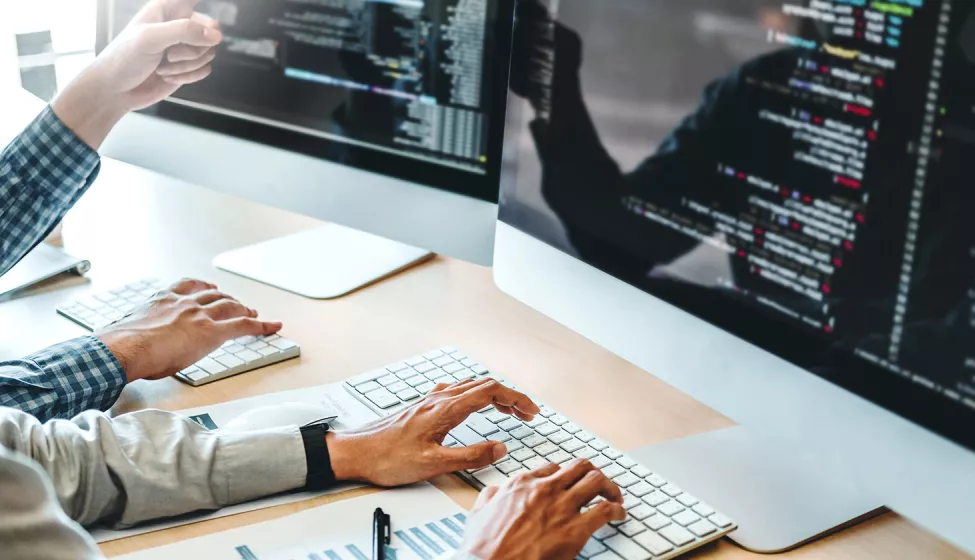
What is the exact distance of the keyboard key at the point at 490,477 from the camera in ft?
2.68

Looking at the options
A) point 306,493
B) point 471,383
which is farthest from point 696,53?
point 306,493

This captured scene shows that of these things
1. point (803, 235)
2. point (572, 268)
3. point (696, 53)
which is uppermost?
point (696, 53)

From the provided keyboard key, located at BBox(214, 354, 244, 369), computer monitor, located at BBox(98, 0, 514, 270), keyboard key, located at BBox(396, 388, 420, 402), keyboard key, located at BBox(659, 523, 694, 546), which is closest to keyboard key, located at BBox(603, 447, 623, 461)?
keyboard key, located at BBox(659, 523, 694, 546)

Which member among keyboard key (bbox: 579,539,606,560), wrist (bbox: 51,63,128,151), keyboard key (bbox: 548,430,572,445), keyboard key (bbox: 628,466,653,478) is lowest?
keyboard key (bbox: 579,539,606,560)

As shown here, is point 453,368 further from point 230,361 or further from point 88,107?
point 88,107

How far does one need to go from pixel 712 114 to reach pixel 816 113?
Result: 10 centimetres

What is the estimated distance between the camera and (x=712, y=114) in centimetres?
75

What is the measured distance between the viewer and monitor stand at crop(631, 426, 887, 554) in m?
0.78

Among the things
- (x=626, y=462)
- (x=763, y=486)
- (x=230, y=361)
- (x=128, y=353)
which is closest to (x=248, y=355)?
(x=230, y=361)

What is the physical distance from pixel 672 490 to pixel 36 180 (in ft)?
2.73

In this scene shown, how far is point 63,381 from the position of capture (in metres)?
0.94

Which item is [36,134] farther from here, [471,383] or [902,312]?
[902,312]

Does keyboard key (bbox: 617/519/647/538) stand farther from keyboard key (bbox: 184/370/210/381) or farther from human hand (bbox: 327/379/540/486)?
keyboard key (bbox: 184/370/210/381)

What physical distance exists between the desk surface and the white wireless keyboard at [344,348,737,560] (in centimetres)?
2
